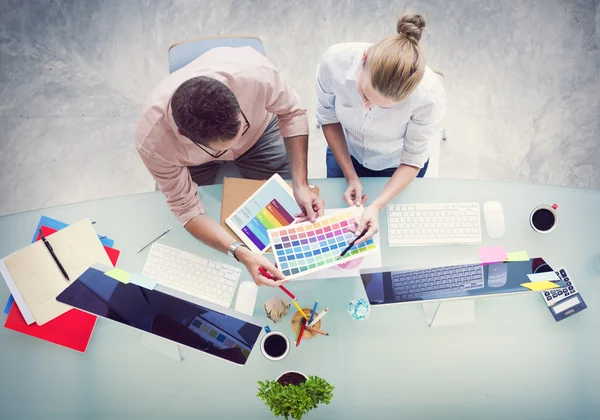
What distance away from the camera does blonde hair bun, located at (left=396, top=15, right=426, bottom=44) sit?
47.6 inches

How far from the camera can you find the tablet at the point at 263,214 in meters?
1.52

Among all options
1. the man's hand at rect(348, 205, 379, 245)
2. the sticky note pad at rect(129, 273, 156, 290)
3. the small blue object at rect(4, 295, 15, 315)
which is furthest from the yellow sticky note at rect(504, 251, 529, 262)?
the small blue object at rect(4, 295, 15, 315)

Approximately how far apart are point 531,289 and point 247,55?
103 centimetres

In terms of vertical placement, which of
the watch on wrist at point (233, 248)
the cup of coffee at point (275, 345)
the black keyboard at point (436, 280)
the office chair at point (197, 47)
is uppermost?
the office chair at point (197, 47)

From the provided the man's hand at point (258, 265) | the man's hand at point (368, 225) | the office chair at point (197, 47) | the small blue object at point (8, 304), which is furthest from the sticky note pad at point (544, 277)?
the small blue object at point (8, 304)

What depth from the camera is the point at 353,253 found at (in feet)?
4.83

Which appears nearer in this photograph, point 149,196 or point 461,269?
point 461,269

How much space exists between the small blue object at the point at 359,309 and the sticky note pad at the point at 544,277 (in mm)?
464

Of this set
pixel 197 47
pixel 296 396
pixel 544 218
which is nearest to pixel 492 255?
pixel 544 218

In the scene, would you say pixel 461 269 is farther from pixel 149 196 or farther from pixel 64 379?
pixel 64 379

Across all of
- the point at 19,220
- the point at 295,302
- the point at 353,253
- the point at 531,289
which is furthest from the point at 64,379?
the point at 531,289

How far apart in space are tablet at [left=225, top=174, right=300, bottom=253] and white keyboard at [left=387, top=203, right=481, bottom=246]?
33cm

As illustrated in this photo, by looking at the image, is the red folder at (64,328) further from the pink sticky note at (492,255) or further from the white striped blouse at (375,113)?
the pink sticky note at (492,255)

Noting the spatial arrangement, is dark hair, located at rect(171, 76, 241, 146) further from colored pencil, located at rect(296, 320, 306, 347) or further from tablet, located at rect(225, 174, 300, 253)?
colored pencil, located at rect(296, 320, 306, 347)
